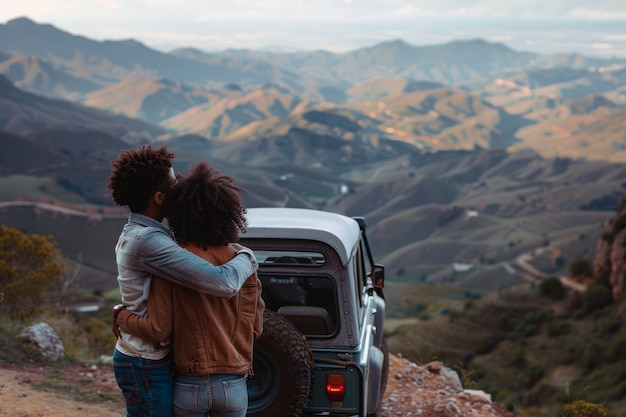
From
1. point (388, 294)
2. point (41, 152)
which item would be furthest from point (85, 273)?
point (41, 152)

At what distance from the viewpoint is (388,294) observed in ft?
267

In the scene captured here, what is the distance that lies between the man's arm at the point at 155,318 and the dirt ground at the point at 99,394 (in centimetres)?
271

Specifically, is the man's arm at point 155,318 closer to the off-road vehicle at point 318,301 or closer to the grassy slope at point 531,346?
the off-road vehicle at point 318,301

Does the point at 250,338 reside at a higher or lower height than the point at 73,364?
higher

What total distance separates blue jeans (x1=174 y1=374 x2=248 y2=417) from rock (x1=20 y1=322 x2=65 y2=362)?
530cm

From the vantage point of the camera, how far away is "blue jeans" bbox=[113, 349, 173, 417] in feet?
10.0

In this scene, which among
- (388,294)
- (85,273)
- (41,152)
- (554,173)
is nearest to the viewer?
(85,273)

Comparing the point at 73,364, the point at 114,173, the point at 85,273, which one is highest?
the point at 114,173

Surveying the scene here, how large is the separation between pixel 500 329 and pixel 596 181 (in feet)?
446

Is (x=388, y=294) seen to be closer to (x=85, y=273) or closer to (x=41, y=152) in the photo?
(x=85, y=273)

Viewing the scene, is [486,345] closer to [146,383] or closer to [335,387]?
[335,387]

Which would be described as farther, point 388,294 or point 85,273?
point 388,294

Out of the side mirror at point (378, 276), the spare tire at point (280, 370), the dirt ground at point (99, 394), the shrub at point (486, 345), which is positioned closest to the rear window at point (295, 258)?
the spare tire at point (280, 370)

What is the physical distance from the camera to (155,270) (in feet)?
9.82
